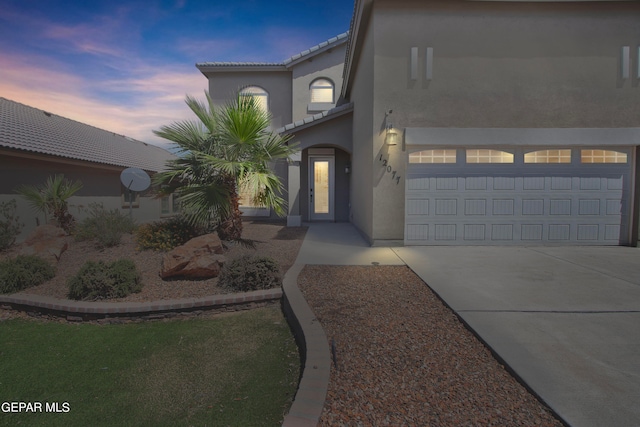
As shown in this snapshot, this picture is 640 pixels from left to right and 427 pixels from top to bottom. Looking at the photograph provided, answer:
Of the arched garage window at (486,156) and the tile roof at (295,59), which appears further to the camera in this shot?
the tile roof at (295,59)

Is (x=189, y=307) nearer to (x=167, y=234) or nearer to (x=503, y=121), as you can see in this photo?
(x=167, y=234)

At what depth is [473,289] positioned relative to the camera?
15.1ft

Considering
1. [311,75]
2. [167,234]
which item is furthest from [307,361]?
[311,75]

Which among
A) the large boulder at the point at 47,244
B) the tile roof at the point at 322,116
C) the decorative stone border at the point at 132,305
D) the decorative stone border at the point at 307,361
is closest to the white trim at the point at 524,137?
the tile roof at the point at 322,116

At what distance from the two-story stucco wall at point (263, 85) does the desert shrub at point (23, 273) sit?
11.2m

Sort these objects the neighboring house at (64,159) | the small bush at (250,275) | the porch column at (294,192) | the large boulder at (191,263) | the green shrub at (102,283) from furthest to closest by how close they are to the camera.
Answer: the porch column at (294,192), the neighboring house at (64,159), the large boulder at (191,263), the small bush at (250,275), the green shrub at (102,283)

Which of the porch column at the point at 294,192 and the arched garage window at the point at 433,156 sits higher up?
the arched garage window at the point at 433,156

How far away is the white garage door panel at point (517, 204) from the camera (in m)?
7.70

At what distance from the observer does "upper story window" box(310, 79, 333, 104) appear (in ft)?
48.3

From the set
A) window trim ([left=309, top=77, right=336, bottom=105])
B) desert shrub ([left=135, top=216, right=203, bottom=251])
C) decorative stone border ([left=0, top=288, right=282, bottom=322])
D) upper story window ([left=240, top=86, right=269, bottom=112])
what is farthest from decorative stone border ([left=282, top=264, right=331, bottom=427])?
upper story window ([left=240, top=86, right=269, bottom=112])

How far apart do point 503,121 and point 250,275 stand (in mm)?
6925

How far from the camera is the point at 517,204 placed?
7770mm

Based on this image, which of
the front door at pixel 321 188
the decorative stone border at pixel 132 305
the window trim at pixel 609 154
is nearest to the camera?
the decorative stone border at pixel 132 305

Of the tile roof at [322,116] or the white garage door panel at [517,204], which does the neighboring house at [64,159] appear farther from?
the white garage door panel at [517,204]
